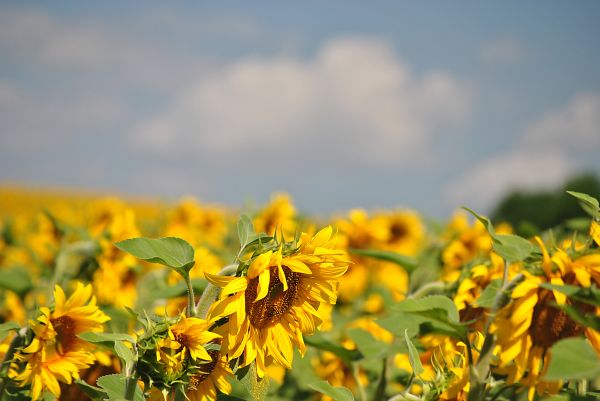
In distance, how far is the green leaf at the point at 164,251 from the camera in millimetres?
1481

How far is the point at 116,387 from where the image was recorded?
153 centimetres

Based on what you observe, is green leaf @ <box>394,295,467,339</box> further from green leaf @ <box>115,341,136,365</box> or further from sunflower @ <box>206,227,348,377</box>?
green leaf @ <box>115,341,136,365</box>

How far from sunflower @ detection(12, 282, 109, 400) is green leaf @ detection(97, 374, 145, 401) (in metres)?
0.32

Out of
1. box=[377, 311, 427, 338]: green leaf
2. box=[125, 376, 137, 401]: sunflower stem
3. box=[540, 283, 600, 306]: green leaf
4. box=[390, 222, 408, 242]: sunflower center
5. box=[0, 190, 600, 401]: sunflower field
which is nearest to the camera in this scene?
box=[540, 283, 600, 306]: green leaf

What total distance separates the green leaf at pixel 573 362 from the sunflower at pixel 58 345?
120 cm

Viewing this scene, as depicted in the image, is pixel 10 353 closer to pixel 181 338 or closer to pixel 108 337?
pixel 108 337

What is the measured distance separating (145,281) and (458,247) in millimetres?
1798

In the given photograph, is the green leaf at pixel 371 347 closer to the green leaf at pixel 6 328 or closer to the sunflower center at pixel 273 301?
the sunflower center at pixel 273 301

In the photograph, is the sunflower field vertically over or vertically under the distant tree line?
over

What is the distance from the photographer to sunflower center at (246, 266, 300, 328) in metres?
1.56

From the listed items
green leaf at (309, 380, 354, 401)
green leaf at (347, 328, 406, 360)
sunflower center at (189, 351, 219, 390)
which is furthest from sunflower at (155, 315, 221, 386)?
green leaf at (347, 328, 406, 360)

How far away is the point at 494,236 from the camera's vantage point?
1.47 metres

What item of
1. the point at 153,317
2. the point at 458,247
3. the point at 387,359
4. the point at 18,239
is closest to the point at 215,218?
the point at 18,239

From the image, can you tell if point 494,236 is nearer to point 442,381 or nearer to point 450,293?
point 442,381
